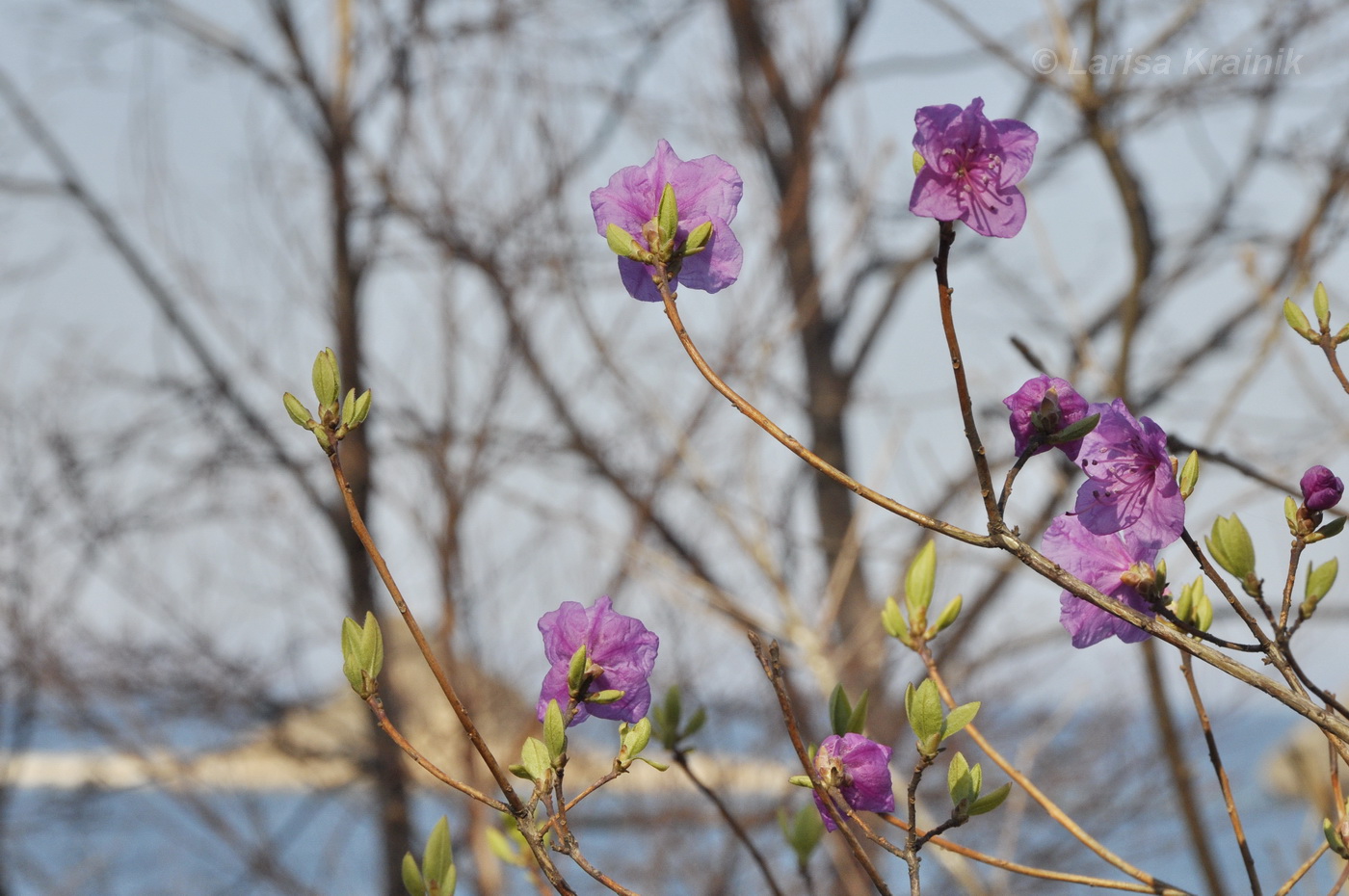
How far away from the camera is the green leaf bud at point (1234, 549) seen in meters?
0.58

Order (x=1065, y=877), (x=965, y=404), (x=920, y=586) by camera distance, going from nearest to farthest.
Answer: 1. (x=965, y=404)
2. (x=1065, y=877)
3. (x=920, y=586)

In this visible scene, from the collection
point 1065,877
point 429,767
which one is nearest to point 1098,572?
point 1065,877

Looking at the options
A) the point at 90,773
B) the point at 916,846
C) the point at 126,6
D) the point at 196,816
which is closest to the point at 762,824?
the point at 196,816

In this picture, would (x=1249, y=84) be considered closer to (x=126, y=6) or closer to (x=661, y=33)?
(x=661, y=33)

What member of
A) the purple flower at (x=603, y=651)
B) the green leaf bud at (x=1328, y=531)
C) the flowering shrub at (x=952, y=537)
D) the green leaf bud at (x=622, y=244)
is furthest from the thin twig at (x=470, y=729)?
the green leaf bud at (x=1328, y=531)

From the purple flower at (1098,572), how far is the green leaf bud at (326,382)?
44cm

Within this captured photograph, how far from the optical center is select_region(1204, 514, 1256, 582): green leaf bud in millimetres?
583

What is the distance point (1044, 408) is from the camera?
552 millimetres

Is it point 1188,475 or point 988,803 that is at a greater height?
point 1188,475

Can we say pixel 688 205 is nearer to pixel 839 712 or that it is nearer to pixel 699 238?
pixel 699 238

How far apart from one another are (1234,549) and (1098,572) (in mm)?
78

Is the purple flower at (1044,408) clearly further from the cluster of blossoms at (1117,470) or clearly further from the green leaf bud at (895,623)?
the green leaf bud at (895,623)

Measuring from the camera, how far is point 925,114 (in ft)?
1.88

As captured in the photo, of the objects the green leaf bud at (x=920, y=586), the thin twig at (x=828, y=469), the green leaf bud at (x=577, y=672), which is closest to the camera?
the thin twig at (x=828, y=469)
